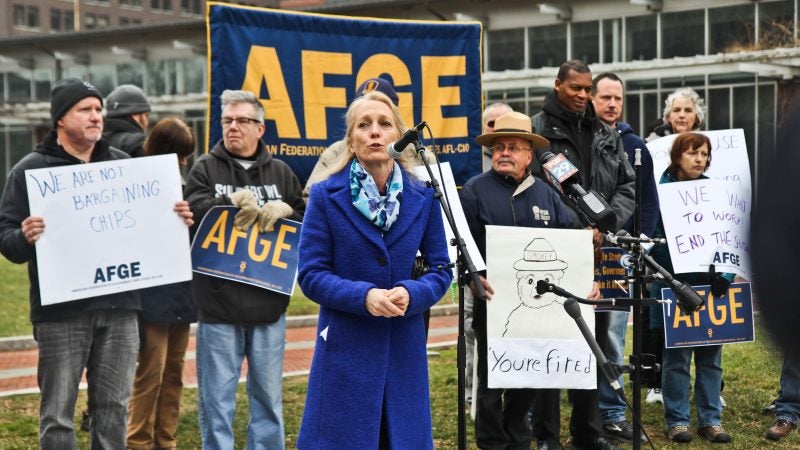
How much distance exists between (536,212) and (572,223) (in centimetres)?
39

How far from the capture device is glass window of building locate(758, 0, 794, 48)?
31152mm

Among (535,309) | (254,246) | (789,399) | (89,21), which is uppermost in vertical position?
(89,21)

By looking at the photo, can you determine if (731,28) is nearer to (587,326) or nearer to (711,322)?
(711,322)

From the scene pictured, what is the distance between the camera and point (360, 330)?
4.95 meters

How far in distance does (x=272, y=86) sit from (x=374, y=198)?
122 inches

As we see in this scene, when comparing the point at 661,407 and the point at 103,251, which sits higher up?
the point at 103,251

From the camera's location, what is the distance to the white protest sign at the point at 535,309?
21.5 ft

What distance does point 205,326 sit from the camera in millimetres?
6512

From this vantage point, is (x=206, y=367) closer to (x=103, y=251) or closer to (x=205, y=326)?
(x=205, y=326)

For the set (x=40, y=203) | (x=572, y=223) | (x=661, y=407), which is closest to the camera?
(x=40, y=203)

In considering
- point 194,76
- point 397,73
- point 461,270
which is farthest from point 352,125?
point 194,76

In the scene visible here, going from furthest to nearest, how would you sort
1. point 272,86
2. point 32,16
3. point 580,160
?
1. point 32,16
2. point 272,86
3. point 580,160

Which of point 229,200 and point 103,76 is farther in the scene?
point 103,76

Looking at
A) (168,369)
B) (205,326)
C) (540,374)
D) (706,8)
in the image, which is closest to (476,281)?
(540,374)
